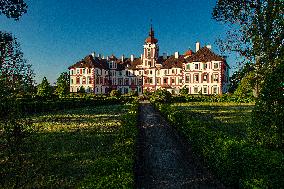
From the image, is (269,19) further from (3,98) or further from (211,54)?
(211,54)

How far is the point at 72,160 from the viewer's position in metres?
14.1

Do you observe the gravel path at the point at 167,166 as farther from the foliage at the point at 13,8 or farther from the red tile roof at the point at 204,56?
the red tile roof at the point at 204,56

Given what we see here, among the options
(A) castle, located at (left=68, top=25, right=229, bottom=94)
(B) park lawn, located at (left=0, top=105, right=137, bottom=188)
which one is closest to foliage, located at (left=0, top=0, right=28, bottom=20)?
(B) park lawn, located at (left=0, top=105, right=137, bottom=188)

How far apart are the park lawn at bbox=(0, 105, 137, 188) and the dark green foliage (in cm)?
517

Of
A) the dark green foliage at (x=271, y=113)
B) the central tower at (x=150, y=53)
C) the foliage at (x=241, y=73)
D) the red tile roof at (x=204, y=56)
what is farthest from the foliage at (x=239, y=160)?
the central tower at (x=150, y=53)

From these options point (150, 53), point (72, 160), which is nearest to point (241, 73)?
point (72, 160)

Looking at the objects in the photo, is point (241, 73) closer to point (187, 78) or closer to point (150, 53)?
point (187, 78)

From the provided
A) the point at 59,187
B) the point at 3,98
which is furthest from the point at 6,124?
the point at 59,187

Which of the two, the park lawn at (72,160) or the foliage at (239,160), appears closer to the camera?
the park lawn at (72,160)

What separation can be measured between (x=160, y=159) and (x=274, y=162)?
23.9ft

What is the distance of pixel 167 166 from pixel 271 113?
17.1ft

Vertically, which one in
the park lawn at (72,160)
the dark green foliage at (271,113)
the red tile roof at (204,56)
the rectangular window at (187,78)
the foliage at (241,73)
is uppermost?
the red tile roof at (204,56)

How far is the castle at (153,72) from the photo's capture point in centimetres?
7412

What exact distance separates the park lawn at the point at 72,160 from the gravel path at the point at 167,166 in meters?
1.18
